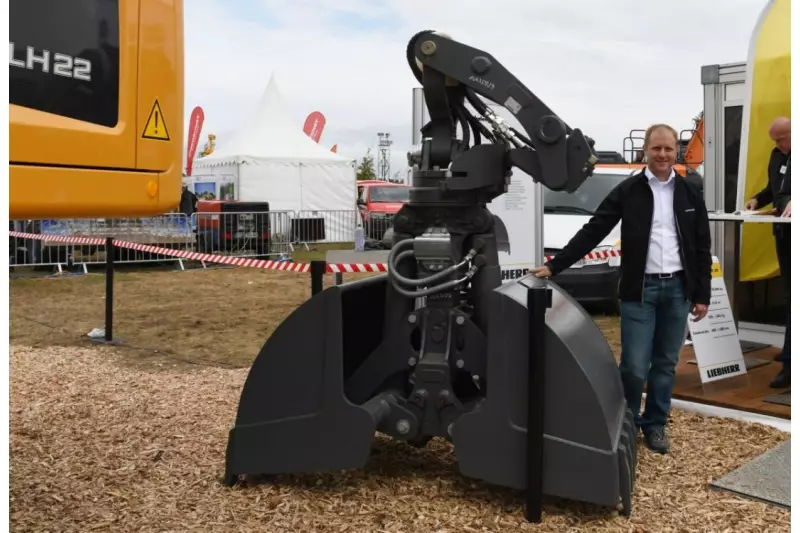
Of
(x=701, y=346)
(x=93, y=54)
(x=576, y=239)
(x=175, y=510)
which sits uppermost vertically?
(x=93, y=54)

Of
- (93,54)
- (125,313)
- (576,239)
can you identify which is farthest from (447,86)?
(125,313)

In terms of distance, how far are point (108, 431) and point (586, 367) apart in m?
3.15

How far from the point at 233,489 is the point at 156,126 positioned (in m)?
2.13

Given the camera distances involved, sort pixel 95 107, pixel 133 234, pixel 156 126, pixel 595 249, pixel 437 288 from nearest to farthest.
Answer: pixel 95 107
pixel 156 126
pixel 437 288
pixel 595 249
pixel 133 234

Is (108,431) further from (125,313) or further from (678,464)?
Answer: (125,313)

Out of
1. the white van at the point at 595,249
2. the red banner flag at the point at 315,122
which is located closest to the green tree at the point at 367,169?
the red banner flag at the point at 315,122

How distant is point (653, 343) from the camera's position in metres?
5.10

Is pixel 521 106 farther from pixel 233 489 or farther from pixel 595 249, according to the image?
pixel 595 249

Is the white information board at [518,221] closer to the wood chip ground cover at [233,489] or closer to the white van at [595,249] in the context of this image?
the white van at [595,249]

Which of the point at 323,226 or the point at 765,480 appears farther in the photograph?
the point at 323,226

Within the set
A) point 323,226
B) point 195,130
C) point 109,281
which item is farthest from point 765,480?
point 195,130

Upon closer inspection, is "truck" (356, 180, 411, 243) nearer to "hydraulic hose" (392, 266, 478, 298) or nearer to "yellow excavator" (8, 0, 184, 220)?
"hydraulic hose" (392, 266, 478, 298)

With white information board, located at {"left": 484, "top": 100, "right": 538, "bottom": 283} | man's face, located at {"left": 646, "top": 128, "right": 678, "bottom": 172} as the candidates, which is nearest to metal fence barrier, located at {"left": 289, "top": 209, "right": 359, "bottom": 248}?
white information board, located at {"left": 484, "top": 100, "right": 538, "bottom": 283}

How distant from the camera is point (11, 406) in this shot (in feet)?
20.3
